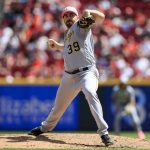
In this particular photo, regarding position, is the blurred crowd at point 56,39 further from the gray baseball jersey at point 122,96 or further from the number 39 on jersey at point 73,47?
the number 39 on jersey at point 73,47

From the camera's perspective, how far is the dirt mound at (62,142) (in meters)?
9.23

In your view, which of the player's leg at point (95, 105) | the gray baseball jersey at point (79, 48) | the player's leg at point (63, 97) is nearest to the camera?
the player's leg at point (95, 105)

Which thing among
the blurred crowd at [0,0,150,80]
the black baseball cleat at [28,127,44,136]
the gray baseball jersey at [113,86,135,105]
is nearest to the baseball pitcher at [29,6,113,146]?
the black baseball cleat at [28,127,44,136]

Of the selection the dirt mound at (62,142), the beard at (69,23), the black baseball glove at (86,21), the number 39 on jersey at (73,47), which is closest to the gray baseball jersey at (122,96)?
the dirt mound at (62,142)

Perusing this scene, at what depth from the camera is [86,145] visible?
9430mm

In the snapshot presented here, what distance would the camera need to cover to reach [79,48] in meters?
9.09

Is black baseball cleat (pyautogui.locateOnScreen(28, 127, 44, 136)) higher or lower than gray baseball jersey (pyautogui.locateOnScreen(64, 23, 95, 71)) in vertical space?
lower

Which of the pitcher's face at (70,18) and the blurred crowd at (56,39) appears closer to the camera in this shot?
the pitcher's face at (70,18)

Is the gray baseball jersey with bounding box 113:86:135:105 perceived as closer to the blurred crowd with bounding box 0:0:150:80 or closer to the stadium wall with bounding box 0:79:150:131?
the blurred crowd with bounding box 0:0:150:80

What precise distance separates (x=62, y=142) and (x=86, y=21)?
207 centimetres

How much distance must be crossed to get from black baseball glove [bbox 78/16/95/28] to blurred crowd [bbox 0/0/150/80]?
29.7ft

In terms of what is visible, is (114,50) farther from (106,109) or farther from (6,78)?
(6,78)

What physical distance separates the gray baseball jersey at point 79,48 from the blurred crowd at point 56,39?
8.82 metres

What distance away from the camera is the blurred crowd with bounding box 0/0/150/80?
59.7 feet
